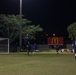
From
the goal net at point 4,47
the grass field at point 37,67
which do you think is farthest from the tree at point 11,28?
the grass field at point 37,67

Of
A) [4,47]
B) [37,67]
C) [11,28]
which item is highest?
[11,28]

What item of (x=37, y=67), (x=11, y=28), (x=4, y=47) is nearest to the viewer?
(x=37, y=67)

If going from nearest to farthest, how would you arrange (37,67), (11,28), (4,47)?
(37,67)
(4,47)
(11,28)

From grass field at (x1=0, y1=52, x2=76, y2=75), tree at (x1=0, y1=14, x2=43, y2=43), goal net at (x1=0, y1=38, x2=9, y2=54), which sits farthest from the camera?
tree at (x1=0, y1=14, x2=43, y2=43)

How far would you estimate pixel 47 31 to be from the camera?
102m

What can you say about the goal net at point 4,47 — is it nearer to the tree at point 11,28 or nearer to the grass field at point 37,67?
the tree at point 11,28

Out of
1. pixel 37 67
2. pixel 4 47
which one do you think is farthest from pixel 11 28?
pixel 37 67

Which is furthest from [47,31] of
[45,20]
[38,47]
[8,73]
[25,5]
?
[8,73]

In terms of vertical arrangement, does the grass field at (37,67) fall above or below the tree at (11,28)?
below

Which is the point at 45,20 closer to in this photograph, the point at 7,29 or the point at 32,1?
the point at 32,1

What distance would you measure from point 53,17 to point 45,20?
2.85 metres

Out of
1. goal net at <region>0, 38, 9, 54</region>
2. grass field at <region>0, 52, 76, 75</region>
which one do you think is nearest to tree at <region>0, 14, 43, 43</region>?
goal net at <region>0, 38, 9, 54</region>

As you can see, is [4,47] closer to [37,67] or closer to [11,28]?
[11,28]

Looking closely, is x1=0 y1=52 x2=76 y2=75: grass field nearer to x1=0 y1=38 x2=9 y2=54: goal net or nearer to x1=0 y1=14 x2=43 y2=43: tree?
x1=0 y1=38 x2=9 y2=54: goal net
